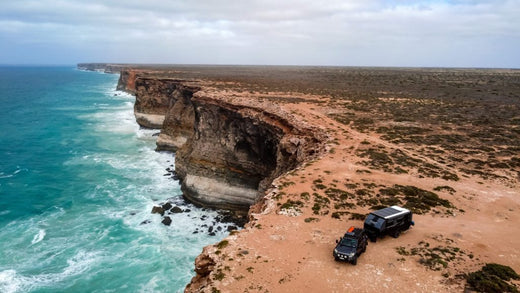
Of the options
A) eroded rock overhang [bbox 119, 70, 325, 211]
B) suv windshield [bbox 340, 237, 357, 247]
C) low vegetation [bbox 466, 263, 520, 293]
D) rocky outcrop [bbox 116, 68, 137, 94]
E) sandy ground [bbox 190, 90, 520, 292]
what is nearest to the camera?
low vegetation [bbox 466, 263, 520, 293]

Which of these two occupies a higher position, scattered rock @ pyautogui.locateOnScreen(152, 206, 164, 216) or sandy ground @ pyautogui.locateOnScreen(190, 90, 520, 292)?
sandy ground @ pyautogui.locateOnScreen(190, 90, 520, 292)

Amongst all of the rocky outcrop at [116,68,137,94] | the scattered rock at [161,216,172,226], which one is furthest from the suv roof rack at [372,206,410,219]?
the rocky outcrop at [116,68,137,94]

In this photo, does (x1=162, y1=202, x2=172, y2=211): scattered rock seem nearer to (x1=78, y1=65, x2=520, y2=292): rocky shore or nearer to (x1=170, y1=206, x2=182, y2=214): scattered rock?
(x1=78, y1=65, x2=520, y2=292): rocky shore

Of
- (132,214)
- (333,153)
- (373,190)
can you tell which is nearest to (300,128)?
(333,153)

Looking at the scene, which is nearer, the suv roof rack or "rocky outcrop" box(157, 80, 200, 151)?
the suv roof rack

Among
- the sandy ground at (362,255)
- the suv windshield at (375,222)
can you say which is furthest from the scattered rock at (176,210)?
the suv windshield at (375,222)

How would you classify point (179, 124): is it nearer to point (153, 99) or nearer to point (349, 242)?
point (153, 99)

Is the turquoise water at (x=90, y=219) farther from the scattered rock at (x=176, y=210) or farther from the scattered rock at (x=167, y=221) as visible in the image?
the scattered rock at (x=176, y=210)
